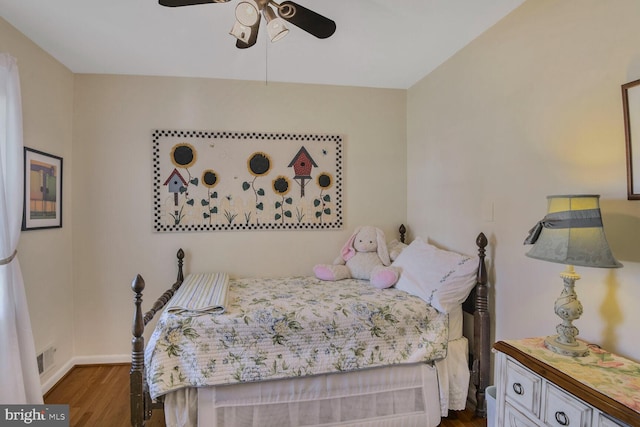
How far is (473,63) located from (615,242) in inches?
56.4

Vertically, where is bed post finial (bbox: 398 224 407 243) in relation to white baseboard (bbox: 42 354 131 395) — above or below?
above

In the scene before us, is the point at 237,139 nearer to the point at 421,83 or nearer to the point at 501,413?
the point at 421,83

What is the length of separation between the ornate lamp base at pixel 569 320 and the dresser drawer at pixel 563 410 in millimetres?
207

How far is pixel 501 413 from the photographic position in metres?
1.42

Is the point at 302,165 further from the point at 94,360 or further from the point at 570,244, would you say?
the point at 94,360

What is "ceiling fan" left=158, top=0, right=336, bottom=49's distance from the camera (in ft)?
4.68

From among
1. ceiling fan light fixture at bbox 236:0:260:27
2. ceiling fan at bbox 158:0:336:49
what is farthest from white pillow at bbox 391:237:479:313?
ceiling fan light fixture at bbox 236:0:260:27

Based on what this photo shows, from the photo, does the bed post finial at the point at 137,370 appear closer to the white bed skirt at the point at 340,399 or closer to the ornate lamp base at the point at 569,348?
the white bed skirt at the point at 340,399

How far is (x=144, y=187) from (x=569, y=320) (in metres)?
2.98

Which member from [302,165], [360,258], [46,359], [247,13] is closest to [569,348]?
[360,258]

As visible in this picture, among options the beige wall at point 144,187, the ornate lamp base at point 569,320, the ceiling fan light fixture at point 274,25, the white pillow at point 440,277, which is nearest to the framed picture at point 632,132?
the ornate lamp base at point 569,320

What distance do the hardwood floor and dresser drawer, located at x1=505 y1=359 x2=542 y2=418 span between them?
877 mm

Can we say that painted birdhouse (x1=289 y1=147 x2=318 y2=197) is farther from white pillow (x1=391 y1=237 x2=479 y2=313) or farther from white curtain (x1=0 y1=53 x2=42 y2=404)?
white curtain (x1=0 y1=53 x2=42 y2=404)

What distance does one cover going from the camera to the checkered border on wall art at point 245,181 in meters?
2.81
